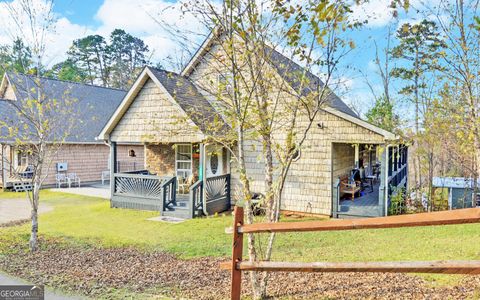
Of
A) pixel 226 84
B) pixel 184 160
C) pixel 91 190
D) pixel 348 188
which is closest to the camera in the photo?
pixel 226 84

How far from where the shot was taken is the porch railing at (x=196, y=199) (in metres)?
11.7

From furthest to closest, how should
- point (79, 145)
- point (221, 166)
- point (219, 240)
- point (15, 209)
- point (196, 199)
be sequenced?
point (79, 145) → point (221, 166) → point (15, 209) → point (196, 199) → point (219, 240)

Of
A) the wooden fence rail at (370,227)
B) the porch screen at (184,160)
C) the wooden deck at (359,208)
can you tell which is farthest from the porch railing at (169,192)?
the wooden fence rail at (370,227)

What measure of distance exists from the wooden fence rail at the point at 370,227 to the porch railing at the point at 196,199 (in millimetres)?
8058

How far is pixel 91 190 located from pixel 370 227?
18167 millimetres

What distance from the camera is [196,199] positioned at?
12.0 m

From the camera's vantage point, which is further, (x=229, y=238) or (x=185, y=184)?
(x=185, y=184)

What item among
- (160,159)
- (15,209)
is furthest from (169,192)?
(15,209)

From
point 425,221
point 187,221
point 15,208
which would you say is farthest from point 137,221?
point 425,221

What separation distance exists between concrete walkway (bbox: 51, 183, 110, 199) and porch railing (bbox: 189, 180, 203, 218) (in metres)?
6.18

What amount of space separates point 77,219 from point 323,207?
8131mm

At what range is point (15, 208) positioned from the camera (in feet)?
44.8

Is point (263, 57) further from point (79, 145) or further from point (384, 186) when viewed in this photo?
point (79, 145)

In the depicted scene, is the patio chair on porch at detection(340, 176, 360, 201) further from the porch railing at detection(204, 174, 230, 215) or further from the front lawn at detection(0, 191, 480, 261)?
the porch railing at detection(204, 174, 230, 215)
